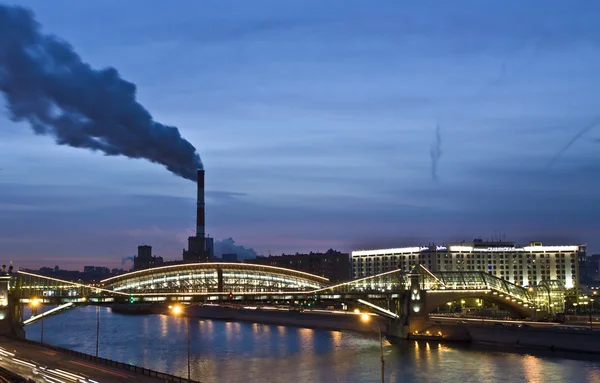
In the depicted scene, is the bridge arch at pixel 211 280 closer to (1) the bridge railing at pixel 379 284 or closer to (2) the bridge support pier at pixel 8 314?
(1) the bridge railing at pixel 379 284

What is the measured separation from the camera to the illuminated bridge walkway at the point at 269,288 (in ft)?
261

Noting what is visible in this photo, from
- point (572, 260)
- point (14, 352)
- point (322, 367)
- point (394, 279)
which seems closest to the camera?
point (14, 352)

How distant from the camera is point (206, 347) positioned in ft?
258

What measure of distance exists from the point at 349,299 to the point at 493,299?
2552cm

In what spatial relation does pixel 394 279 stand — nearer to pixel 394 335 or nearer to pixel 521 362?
pixel 394 335

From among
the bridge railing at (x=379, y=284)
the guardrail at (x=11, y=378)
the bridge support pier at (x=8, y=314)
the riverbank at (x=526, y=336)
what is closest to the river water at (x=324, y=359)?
the riverbank at (x=526, y=336)

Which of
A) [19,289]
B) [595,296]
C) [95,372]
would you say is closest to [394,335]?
[19,289]

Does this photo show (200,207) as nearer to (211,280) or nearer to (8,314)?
(211,280)

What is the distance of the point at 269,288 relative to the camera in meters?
106

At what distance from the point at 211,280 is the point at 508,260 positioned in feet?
317

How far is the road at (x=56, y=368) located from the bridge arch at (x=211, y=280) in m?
38.2

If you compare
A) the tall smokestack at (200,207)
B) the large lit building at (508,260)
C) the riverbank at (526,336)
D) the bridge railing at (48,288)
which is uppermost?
the tall smokestack at (200,207)

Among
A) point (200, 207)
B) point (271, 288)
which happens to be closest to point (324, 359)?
point (271, 288)

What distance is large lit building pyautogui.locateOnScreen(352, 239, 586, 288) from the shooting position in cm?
16912
